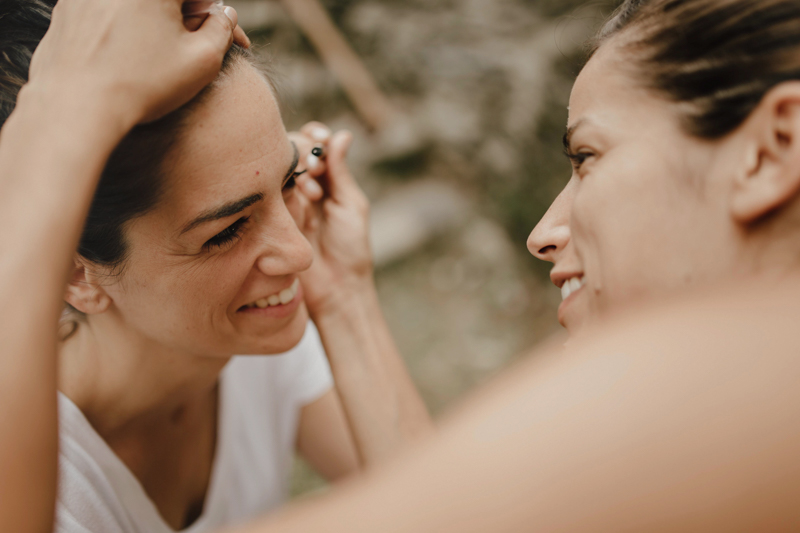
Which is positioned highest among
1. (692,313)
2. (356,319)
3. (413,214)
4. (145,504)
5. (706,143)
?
(706,143)

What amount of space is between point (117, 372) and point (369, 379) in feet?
2.06

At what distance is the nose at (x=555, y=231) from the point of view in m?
1.00

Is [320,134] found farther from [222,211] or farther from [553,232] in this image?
[553,232]

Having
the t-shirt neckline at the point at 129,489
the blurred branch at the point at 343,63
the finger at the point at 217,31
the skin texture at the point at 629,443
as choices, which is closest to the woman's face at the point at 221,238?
the finger at the point at 217,31

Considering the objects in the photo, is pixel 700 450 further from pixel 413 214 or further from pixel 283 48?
pixel 283 48

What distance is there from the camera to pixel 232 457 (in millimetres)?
1572

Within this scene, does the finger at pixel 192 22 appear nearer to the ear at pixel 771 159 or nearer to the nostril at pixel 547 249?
the nostril at pixel 547 249

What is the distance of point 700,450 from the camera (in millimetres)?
512

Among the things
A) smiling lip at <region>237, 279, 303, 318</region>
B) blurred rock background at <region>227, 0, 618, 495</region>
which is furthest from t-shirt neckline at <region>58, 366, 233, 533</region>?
blurred rock background at <region>227, 0, 618, 495</region>

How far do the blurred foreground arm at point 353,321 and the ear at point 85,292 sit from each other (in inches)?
21.3

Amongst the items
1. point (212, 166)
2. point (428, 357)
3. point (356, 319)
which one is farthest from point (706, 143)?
point (428, 357)

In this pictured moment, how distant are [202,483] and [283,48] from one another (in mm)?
3508

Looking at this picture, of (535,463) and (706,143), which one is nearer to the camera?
(535,463)

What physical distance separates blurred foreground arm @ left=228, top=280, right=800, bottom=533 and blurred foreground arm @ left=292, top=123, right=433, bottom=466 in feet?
3.10
